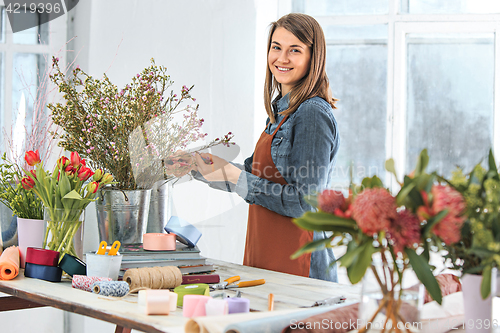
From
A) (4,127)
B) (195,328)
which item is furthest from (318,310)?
(4,127)

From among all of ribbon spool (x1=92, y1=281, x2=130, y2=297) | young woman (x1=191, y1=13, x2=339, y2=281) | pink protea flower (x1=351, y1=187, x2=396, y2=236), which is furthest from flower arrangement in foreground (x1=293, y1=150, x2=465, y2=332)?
young woman (x1=191, y1=13, x2=339, y2=281)

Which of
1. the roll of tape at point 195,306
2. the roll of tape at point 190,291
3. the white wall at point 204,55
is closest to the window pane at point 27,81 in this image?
the white wall at point 204,55

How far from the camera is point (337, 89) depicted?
3.14m

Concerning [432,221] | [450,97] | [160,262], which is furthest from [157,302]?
[450,97]

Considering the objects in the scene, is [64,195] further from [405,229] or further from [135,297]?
[405,229]

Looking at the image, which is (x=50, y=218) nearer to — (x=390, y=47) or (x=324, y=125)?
(x=324, y=125)

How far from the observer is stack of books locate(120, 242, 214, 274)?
117 centimetres

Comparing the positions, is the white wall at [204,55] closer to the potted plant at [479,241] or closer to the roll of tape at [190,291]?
the roll of tape at [190,291]

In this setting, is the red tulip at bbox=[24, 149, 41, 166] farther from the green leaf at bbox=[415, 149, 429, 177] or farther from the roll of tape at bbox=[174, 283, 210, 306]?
the green leaf at bbox=[415, 149, 429, 177]

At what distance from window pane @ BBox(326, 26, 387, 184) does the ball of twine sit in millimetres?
2140

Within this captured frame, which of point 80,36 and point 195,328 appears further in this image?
point 80,36

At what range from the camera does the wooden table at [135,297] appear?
855 millimetres

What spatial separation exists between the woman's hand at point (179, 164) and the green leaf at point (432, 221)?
0.93 meters

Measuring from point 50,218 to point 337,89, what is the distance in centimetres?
233
